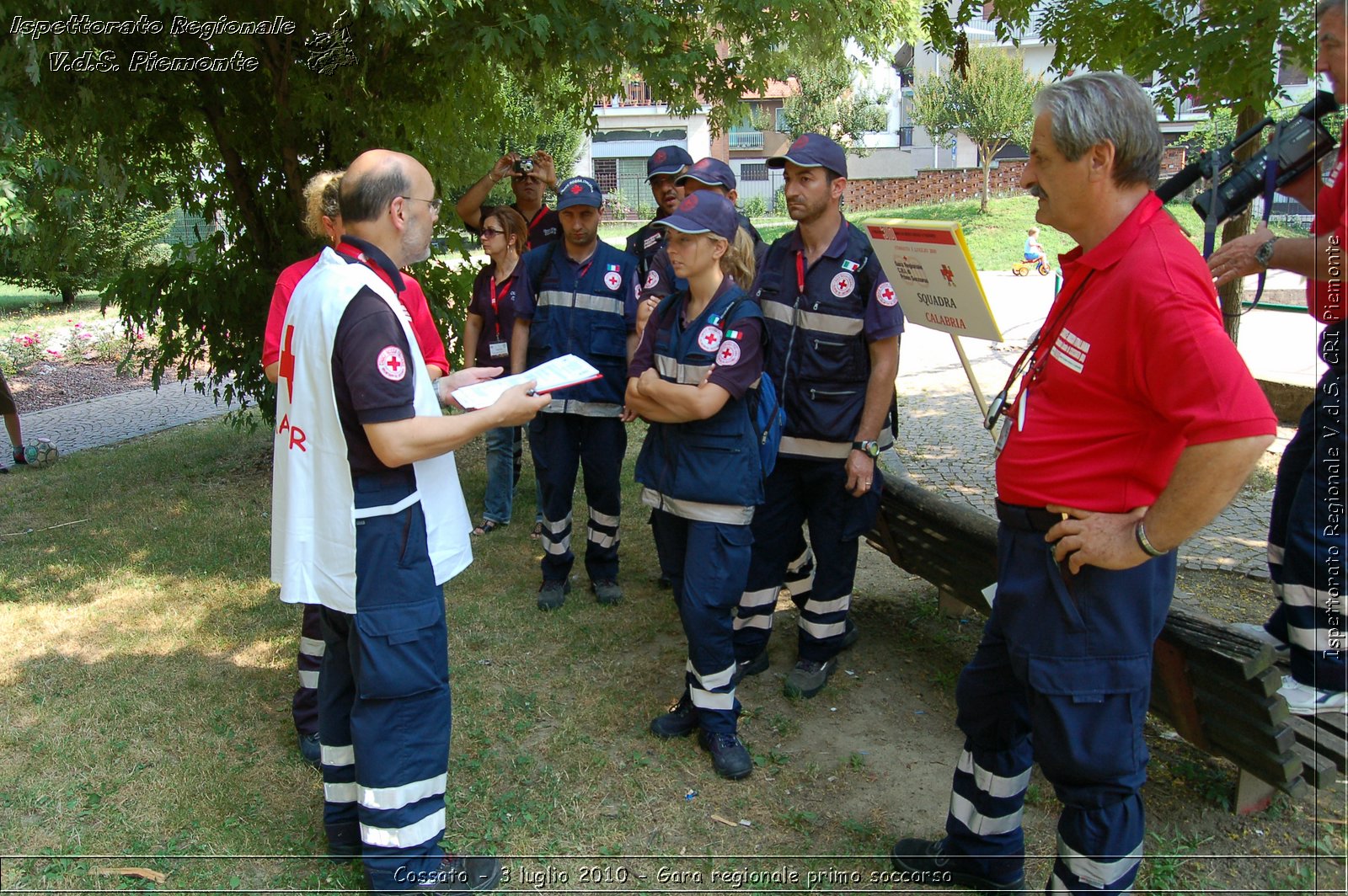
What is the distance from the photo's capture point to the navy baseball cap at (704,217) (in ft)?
11.3

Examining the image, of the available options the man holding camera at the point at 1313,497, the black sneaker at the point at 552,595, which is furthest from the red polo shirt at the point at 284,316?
the man holding camera at the point at 1313,497

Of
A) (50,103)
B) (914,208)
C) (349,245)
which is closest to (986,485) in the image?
(349,245)

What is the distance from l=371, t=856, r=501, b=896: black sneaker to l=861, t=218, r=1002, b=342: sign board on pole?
8.40ft

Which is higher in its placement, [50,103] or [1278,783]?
[50,103]

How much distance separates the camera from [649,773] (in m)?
3.68

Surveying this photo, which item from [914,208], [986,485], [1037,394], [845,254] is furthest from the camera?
[914,208]

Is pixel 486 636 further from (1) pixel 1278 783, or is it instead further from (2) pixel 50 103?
(2) pixel 50 103

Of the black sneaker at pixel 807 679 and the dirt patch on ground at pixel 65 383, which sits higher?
the black sneaker at pixel 807 679

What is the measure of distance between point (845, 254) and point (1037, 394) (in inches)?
68.4

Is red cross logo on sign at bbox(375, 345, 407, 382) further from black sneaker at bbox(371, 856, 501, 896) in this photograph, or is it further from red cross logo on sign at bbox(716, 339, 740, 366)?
black sneaker at bbox(371, 856, 501, 896)

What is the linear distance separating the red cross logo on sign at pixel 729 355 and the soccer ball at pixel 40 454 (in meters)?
7.96

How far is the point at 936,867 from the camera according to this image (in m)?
2.99

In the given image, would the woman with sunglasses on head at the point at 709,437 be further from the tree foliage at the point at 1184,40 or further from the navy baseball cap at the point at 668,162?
the navy baseball cap at the point at 668,162

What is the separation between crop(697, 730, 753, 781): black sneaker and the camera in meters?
3.62
